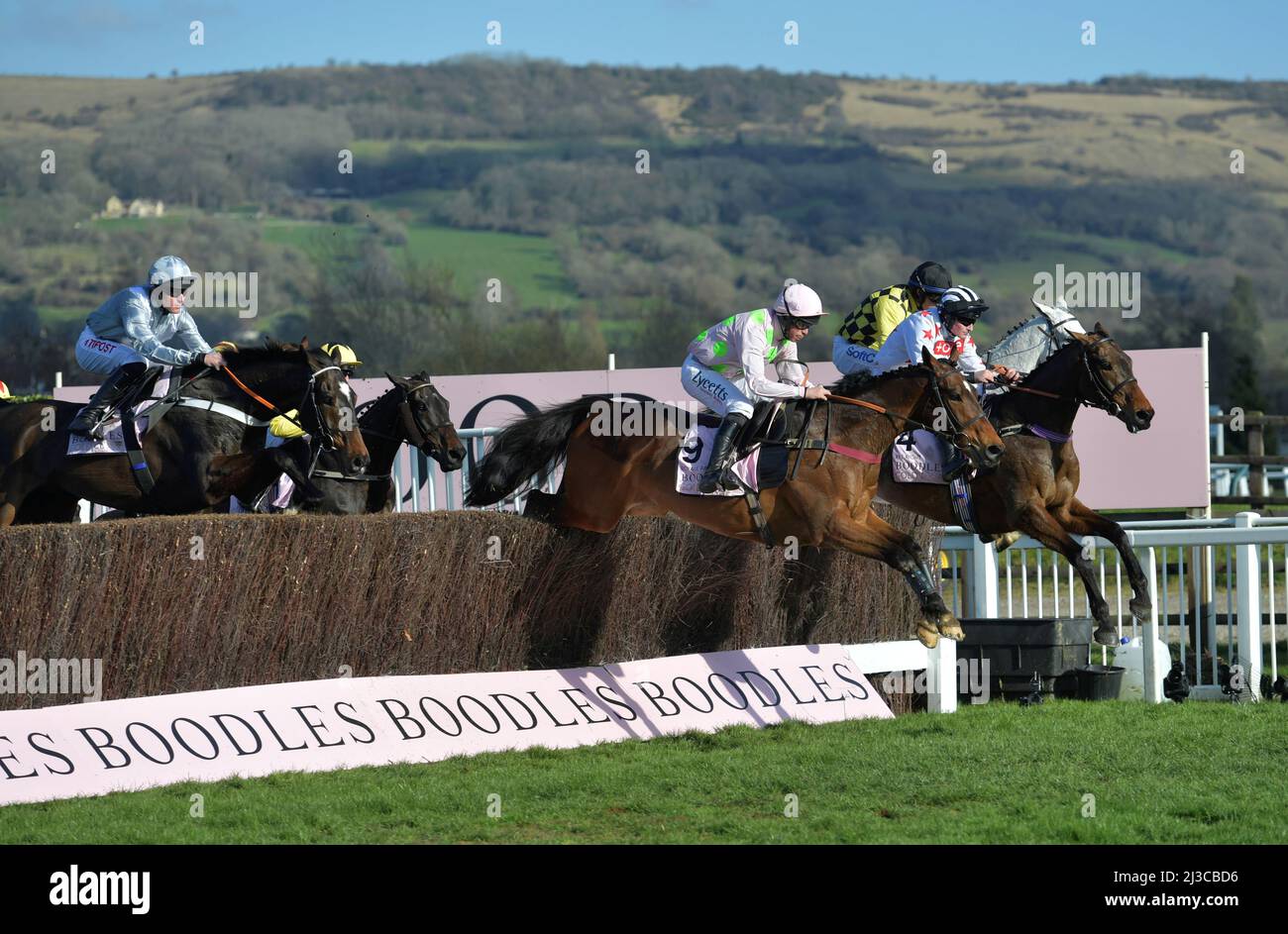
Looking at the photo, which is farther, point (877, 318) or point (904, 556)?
point (877, 318)

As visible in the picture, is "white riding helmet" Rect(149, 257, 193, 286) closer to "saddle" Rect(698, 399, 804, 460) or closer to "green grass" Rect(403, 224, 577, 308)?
"saddle" Rect(698, 399, 804, 460)

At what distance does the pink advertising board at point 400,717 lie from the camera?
6465 millimetres

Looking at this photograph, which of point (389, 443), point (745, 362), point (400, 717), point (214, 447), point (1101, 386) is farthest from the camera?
point (389, 443)

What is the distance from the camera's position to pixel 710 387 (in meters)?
8.77

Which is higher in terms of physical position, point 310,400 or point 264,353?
point 264,353

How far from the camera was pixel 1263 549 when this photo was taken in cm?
1697

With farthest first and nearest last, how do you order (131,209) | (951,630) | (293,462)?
(131,209), (293,462), (951,630)

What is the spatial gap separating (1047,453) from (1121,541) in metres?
0.75

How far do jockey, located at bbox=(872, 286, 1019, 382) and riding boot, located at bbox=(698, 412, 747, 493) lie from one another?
101cm

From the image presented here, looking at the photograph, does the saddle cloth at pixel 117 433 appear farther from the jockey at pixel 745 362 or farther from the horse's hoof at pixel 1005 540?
the horse's hoof at pixel 1005 540

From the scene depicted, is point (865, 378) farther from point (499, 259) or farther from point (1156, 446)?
point (499, 259)

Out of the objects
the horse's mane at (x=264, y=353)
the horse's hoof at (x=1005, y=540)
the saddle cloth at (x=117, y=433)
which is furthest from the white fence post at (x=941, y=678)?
the saddle cloth at (x=117, y=433)

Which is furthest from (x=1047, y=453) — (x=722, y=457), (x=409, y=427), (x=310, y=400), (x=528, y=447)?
(x=310, y=400)

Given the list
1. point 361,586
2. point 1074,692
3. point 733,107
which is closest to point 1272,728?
point 1074,692
